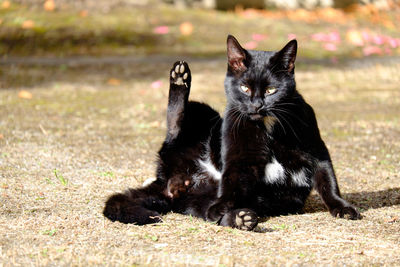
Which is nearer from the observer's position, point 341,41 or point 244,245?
point 244,245

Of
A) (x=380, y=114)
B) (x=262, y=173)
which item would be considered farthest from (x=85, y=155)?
(x=380, y=114)

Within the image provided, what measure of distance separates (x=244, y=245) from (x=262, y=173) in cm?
60

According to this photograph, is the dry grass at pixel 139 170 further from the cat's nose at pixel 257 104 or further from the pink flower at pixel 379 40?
the pink flower at pixel 379 40

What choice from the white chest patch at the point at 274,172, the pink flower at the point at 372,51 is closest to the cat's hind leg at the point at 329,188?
the white chest patch at the point at 274,172

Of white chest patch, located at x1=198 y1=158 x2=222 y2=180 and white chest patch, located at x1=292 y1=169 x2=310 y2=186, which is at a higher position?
white chest patch, located at x1=292 y1=169 x2=310 y2=186

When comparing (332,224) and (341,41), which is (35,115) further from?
(341,41)

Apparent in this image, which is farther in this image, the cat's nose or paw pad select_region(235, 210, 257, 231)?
the cat's nose

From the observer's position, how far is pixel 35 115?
5.79 metres

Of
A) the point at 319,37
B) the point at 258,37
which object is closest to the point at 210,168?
the point at 258,37

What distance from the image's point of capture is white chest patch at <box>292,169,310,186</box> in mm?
3117

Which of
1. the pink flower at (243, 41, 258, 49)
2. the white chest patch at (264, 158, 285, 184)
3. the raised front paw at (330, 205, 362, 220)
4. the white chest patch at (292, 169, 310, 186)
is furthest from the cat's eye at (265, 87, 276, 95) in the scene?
the pink flower at (243, 41, 258, 49)

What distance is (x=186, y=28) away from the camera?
987 centimetres

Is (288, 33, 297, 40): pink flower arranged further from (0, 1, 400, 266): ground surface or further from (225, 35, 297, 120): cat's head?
(225, 35, 297, 120): cat's head

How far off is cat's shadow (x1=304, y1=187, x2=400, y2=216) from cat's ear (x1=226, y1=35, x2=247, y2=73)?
2.98ft
